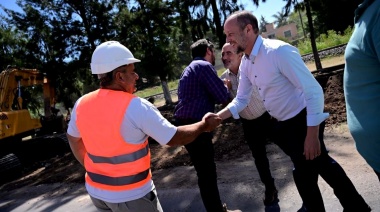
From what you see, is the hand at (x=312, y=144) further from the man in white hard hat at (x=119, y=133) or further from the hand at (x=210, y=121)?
the man in white hard hat at (x=119, y=133)

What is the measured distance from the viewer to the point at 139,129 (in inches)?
84.7

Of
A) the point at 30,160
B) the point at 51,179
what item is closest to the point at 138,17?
the point at 30,160

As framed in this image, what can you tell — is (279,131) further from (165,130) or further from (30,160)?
(30,160)

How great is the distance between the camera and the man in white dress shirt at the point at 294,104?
8.20 ft

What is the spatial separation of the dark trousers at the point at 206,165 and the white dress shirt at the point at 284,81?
88 centimetres

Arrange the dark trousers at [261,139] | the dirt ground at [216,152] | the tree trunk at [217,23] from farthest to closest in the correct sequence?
the tree trunk at [217,23], the dirt ground at [216,152], the dark trousers at [261,139]

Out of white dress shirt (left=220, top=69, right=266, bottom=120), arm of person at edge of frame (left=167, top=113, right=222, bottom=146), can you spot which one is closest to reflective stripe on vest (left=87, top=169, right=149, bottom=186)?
arm of person at edge of frame (left=167, top=113, right=222, bottom=146)

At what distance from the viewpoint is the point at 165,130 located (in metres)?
2.18

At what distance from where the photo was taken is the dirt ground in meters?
6.48

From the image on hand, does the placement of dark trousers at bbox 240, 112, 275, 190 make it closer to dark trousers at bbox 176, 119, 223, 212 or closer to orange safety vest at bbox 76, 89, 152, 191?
dark trousers at bbox 176, 119, 223, 212

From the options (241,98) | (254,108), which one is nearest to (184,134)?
(241,98)

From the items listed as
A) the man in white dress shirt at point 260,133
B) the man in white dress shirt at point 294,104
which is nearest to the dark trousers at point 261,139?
the man in white dress shirt at point 260,133

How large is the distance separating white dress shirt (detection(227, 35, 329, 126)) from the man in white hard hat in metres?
0.90

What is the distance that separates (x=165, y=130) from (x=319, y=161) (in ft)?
4.24
